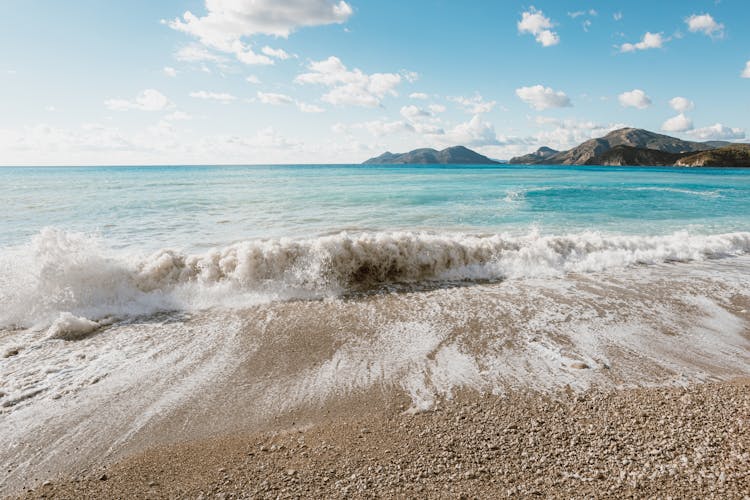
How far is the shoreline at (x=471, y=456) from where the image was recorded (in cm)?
333

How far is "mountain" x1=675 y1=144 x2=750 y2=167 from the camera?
399 ft

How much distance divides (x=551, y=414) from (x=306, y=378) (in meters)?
3.33

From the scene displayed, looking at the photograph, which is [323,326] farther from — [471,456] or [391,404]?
[471,456]

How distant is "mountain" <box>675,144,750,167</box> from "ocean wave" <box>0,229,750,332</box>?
153 meters

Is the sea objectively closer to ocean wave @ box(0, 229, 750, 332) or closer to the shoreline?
ocean wave @ box(0, 229, 750, 332)

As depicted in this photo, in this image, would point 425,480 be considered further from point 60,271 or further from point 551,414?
point 60,271

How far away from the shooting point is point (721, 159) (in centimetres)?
12325

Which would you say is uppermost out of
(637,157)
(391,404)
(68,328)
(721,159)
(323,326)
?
(637,157)

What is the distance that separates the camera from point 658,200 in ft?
94.7

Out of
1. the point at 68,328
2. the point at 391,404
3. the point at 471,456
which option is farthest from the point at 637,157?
the point at 68,328

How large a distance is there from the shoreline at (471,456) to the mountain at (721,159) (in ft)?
532

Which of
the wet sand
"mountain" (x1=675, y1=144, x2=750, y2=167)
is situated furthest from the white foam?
"mountain" (x1=675, y1=144, x2=750, y2=167)

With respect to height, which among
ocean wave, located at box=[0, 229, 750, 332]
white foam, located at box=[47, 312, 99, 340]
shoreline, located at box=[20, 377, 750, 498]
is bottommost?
shoreline, located at box=[20, 377, 750, 498]

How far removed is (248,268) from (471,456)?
7132 millimetres
